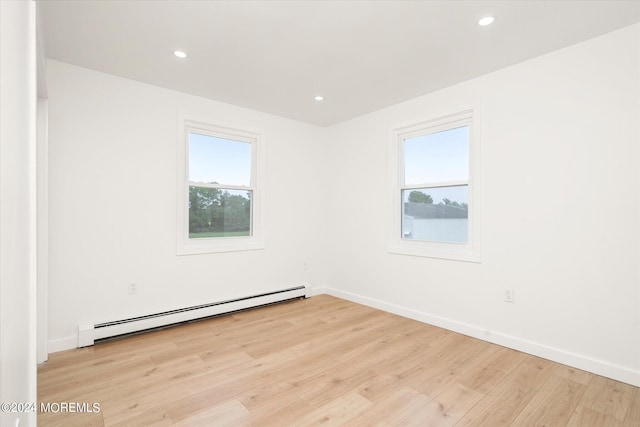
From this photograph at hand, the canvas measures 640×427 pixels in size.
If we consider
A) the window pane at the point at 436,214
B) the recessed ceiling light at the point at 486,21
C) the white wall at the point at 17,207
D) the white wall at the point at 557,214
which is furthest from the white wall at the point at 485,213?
the white wall at the point at 17,207

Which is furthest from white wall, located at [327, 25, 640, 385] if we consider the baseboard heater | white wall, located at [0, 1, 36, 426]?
white wall, located at [0, 1, 36, 426]

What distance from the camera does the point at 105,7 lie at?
6.71ft

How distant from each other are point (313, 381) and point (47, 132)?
3.02 m

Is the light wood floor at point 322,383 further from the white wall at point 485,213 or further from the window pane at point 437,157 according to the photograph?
the window pane at point 437,157

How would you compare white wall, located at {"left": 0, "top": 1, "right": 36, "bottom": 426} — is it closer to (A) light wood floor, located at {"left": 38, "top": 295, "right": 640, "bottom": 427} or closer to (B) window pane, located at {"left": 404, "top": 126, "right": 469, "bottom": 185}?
(A) light wood floor, located at {"left": 38, "top": 295, "right": 640, "bottom": 427}

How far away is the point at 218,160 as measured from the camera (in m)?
3.86

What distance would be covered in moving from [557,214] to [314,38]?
2500 mm

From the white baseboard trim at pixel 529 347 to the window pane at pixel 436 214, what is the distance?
34.7 inches

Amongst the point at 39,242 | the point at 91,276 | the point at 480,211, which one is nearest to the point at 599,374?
the point at 480,211

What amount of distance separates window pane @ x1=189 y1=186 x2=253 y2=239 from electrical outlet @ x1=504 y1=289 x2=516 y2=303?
3.04 m

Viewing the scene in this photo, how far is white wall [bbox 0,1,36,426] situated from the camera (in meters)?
0.82

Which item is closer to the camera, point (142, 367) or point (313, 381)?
point (313, 381)

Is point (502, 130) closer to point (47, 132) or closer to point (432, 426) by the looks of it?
point (432, 426)

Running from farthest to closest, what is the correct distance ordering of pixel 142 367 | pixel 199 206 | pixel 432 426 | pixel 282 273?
pixel 282 273
pixel 199 206
pixel 142 367
pixel 432 426
